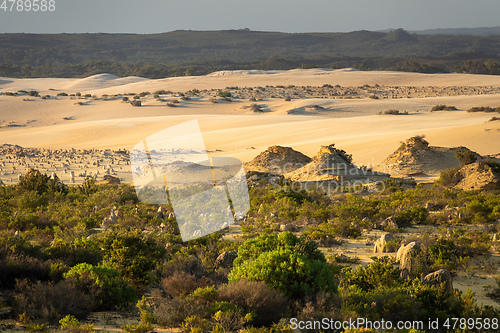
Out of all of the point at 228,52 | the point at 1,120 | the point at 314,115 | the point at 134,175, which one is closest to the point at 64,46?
the point at 228,52

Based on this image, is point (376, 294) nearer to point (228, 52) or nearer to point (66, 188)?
point (66, 188)

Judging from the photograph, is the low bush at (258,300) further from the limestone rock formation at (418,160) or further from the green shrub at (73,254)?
the limestone rock formation at (418,160)

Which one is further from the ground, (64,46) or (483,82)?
(64,46)

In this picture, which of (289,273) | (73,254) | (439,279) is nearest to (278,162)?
(73,254)

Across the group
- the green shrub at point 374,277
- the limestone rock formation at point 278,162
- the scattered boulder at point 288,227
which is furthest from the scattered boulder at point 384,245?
the limestone rock formation at point 278,162

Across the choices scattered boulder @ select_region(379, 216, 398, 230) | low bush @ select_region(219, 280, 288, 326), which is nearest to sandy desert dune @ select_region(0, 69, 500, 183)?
scattered boulder @ select_region(379, 216, 398, 230)

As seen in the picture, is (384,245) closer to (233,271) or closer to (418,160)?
(233,271)
